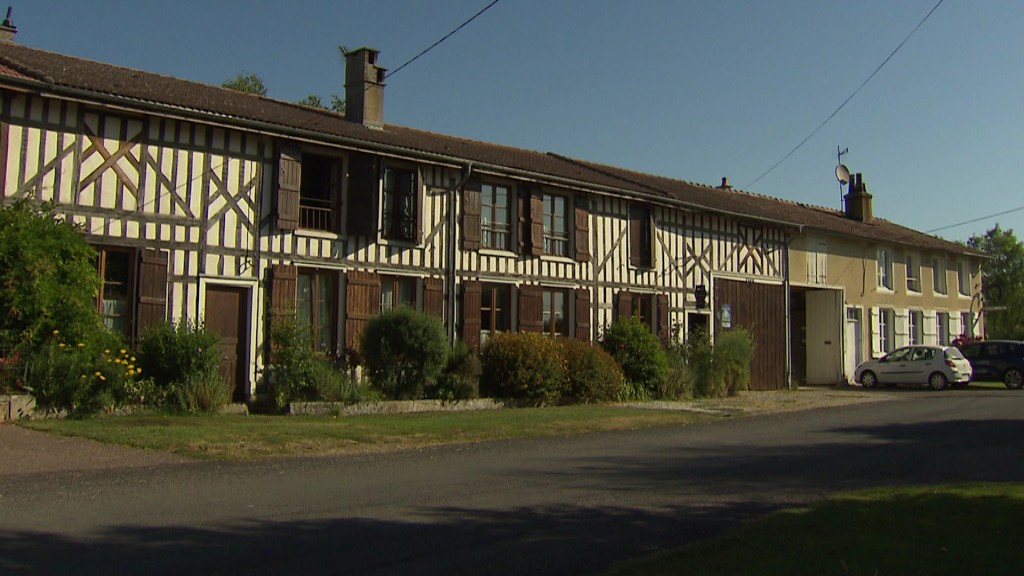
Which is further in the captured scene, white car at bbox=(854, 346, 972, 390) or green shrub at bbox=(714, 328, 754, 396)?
white car at bbox=(854, 346, 972, 390)

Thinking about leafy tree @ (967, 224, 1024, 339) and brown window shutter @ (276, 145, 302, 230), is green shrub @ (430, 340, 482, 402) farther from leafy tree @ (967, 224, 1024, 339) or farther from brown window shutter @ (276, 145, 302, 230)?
leafy tree @ (967, 224, 1024, 339)

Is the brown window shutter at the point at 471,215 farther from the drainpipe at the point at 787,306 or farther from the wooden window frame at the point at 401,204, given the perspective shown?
the drainpipe at the point at 787,306

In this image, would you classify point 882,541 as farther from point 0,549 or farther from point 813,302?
point 813,302

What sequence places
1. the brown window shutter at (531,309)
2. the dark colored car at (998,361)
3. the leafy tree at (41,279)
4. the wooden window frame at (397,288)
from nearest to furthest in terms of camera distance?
the leafy tree at (41,279) < the wooden window frame at (397,288) < the brown window shutter at (531,309) < the dark colored car at (998,361)

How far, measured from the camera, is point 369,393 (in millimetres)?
16406

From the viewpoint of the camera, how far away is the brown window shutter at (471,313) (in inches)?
765

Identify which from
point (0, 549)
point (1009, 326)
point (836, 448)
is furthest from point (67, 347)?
point (1009, 326)

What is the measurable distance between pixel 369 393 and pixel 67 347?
5048 millimetres

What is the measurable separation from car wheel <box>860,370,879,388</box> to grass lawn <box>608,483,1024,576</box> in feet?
72.0

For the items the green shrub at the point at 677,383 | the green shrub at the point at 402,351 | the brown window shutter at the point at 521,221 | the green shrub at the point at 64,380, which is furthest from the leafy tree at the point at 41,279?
the green shrub at the point at 677,383

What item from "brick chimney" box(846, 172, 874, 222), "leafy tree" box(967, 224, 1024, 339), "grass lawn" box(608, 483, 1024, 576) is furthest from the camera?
"leafy tree" box(967, 224, 1024, 339)

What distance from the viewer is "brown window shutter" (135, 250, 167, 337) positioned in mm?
15000

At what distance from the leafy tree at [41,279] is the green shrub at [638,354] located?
11204 mm

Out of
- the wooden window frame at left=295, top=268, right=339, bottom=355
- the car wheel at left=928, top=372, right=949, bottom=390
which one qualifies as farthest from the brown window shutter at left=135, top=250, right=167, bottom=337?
the car wheel at left=928, top=372, right=949, bottom=390
